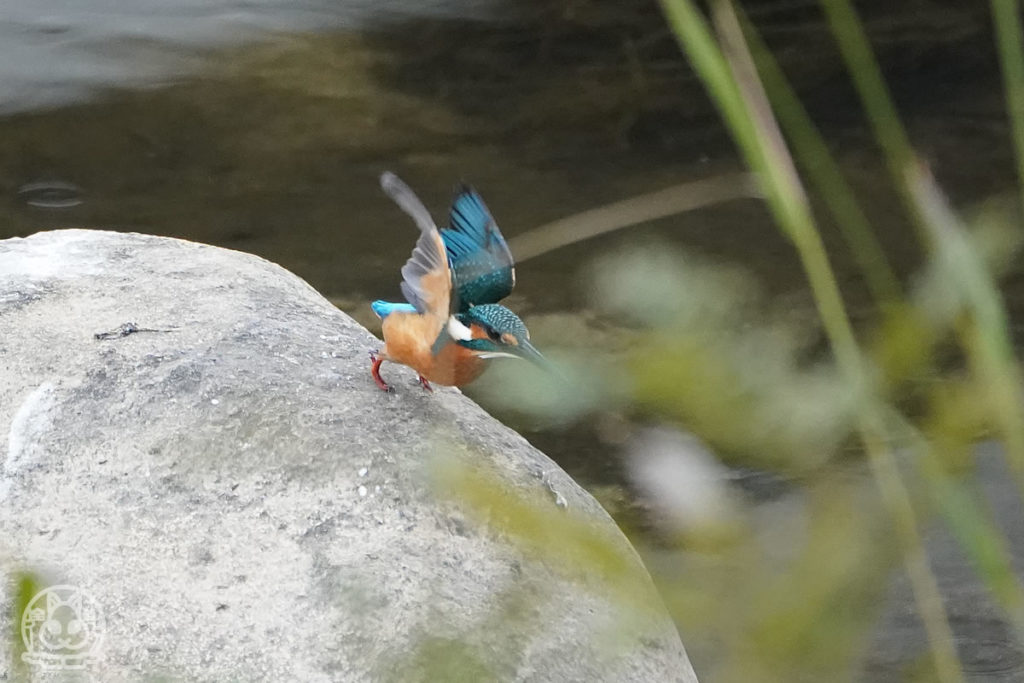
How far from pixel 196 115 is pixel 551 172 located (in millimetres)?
2239

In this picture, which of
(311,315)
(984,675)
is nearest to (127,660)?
(311,315)

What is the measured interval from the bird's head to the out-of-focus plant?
1322mm

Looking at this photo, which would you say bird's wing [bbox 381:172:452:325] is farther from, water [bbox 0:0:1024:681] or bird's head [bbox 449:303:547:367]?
water [bbox 0:0:1024:681]

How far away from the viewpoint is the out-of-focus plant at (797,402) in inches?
32.9

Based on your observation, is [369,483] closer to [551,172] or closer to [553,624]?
[553,624]

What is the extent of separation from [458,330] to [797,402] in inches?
63.3

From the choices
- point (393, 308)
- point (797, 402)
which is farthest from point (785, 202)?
point (393, 308)

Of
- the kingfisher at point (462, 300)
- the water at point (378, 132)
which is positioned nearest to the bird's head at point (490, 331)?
the kingfisher at point (462, 300)

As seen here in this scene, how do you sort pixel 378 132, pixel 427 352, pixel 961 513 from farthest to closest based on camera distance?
pixel 378 132
pixel 427 352
pixel 961 513

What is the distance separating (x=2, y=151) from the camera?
7.07 m

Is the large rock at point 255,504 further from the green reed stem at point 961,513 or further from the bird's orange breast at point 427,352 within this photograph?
the green reed stem at point 961,513

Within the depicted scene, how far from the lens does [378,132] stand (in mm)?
7293

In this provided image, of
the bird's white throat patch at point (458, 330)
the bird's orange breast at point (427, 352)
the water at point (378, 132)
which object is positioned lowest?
the bird's orange breast at point (427, 352)

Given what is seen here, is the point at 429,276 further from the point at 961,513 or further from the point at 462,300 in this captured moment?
the point at 961,513
